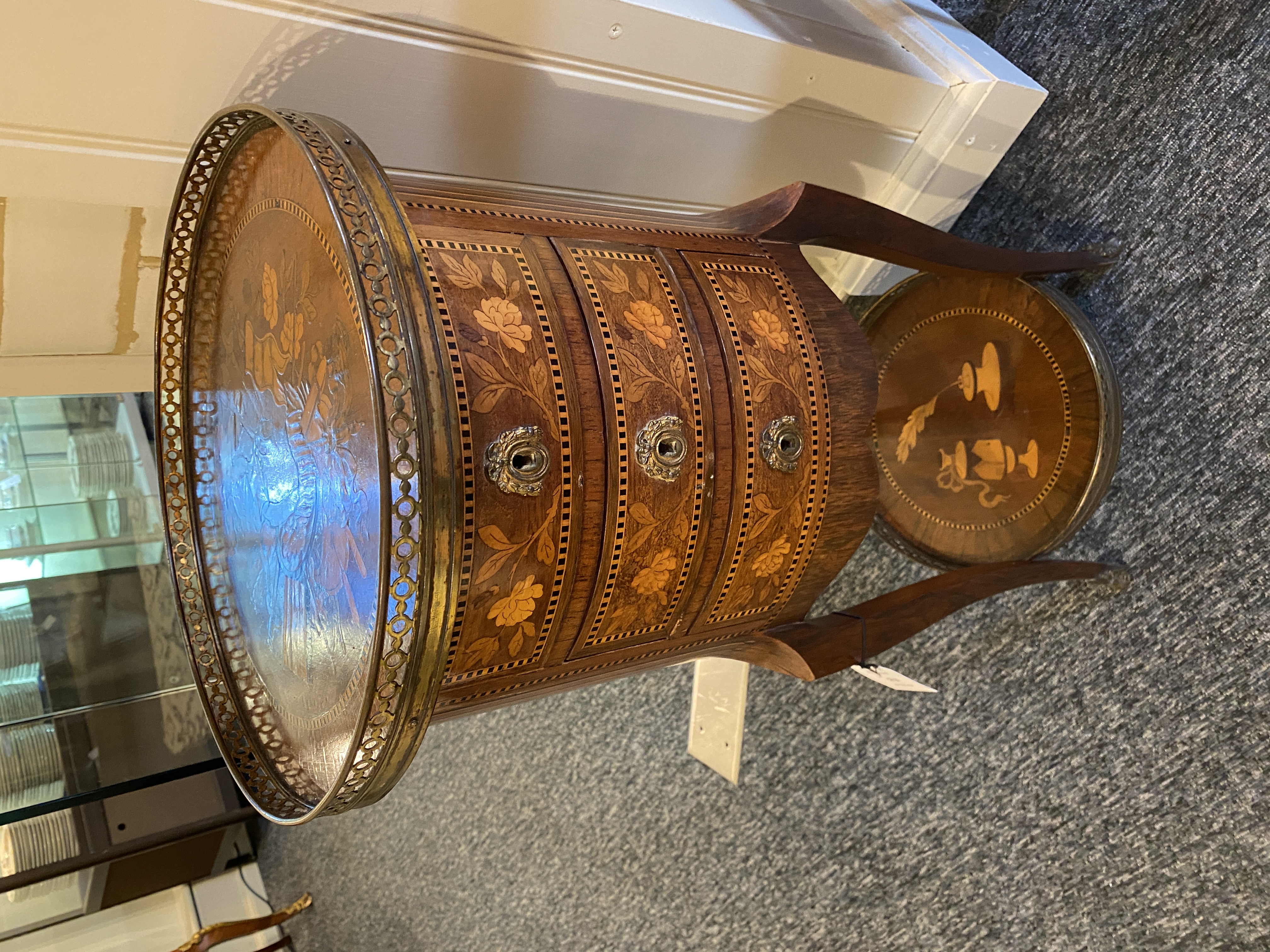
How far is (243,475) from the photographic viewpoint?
0.94m

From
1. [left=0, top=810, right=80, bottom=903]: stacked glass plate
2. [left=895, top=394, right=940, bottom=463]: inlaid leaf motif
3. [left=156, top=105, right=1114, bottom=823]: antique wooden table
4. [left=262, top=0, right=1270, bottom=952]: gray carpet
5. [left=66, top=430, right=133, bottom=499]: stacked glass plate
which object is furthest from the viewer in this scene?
[left=66, top=430, right=133, bottom=499]: stacked glass plate

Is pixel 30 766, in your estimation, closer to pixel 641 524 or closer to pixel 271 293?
pixel 271 293

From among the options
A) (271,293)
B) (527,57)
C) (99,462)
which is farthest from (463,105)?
(99,462)

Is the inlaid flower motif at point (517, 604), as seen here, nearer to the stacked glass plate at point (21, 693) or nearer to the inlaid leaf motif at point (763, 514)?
the inlaid leaf motif at point (763, 514)

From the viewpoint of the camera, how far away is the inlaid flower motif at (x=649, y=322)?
801 millimetres

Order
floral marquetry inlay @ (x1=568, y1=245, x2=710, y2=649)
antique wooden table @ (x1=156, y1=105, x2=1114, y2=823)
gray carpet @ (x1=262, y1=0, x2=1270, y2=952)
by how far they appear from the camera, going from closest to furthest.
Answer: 1. antique wooden table @ (x1=156, y1=105, x2=1114, y2=823)
2. floral marquetry inlay @ (x1=568, y1=245, x2=710, y2=649)
3. gray carpet @ (x1=262, y1=0, x2=1270, y2=952)

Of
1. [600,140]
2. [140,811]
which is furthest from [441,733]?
[600,140]

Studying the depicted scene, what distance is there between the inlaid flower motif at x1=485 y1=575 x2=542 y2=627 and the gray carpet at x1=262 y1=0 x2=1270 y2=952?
0.99 meters

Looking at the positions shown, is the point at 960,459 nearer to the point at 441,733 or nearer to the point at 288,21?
the point at 288,21

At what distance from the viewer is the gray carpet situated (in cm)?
122

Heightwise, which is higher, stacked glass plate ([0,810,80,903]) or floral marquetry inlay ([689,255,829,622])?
floral marquetry inlay ([689,255,829,622])

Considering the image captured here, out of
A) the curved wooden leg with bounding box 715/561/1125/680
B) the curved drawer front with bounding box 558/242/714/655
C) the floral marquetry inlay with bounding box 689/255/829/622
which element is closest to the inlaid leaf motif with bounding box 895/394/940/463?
the curved wooden leg with bounding box 715/561/1125/680

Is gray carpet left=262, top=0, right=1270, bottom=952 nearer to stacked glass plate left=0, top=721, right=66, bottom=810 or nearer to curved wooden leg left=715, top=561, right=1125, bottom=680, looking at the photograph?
curved wooden leg left=715, top=561, right=1125, bottom=680

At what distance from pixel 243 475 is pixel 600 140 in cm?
63
